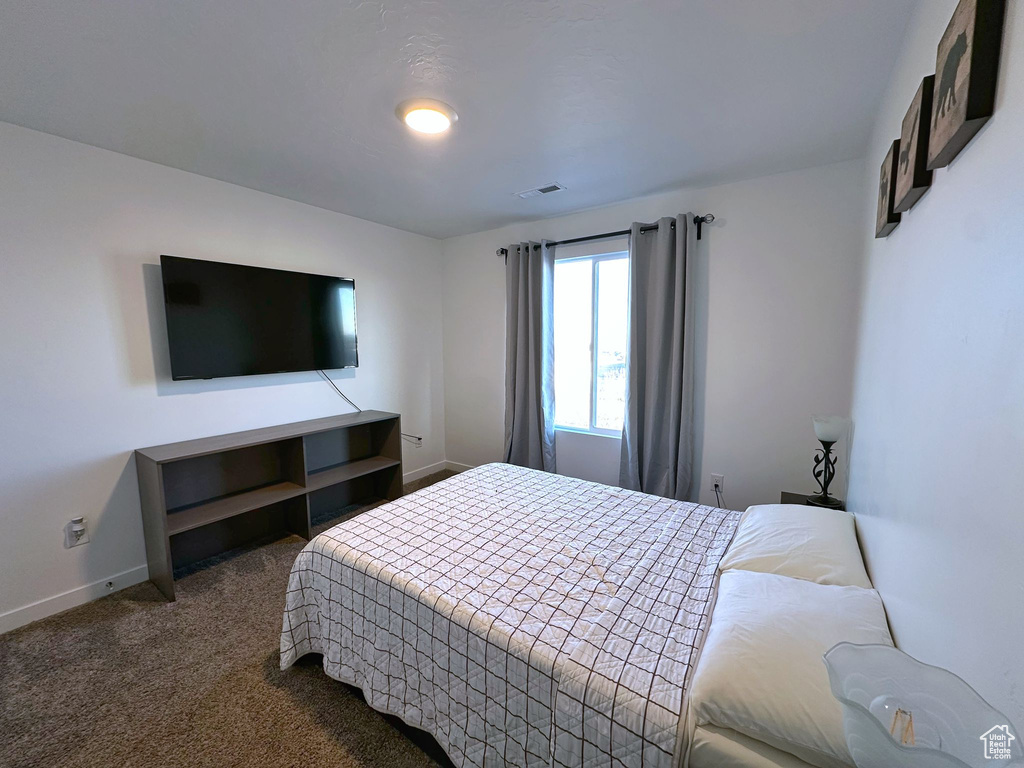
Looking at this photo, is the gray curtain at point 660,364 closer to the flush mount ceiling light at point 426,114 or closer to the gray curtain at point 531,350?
the gray curtain at point 531,350

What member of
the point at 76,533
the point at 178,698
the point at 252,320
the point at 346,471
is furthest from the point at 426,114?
the point at 76,533

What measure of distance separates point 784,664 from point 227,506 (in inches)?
117

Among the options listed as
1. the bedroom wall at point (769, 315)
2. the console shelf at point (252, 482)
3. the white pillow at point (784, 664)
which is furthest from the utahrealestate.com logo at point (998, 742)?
the console shelf at point (252, 482)

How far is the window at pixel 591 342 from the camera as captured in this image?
338 cm

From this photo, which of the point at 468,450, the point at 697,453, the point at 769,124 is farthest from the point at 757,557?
the point at 468,450

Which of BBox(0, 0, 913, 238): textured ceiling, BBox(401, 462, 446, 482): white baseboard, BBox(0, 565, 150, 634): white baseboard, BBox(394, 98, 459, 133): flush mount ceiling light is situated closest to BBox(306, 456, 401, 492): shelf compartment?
BBox(401, 462, 446, 482): white baseboard

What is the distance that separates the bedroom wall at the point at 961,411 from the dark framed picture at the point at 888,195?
0.10 metres

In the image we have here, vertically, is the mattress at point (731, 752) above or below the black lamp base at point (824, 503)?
below

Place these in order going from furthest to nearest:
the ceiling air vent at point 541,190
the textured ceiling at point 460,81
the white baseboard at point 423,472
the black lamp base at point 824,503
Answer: the white baseboard at point 423,472
the ceiling air vent at point 541,190
the black lamp base at point 824,503
the textured ceiling at point 460,81

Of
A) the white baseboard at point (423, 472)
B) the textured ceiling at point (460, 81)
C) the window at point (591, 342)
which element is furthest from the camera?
the white baseboard at point (423, 472)

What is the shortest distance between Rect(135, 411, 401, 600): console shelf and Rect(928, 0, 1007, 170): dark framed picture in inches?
124

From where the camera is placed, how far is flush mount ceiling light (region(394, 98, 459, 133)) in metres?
1.77

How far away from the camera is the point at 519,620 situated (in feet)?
4.15

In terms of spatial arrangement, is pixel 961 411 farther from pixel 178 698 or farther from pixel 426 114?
pixel 178 698
